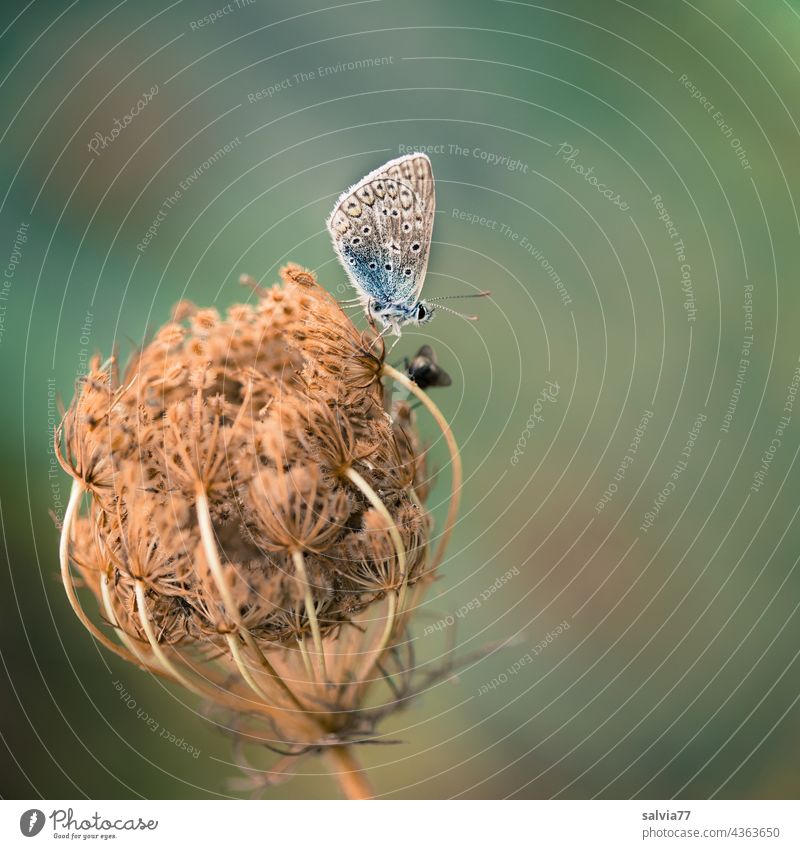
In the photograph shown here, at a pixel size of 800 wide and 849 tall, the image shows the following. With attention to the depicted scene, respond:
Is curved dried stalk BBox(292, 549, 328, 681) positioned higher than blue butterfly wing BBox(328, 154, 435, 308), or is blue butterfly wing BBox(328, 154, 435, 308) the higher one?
blue butterfly wing BBox(328, 154, 435, 308)

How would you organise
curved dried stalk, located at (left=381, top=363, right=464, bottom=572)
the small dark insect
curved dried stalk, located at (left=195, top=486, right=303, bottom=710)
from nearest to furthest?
1. curved dried stalk, located at (left=195, top=486, right=303, bottom=710)
2. curved dried stalk, located at (left=381, top=363, right=464, bottom=572)
3. the small dark insect

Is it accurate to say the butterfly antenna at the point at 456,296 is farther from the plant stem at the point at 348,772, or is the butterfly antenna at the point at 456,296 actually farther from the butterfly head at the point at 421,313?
the plant stem at the point at 348,772

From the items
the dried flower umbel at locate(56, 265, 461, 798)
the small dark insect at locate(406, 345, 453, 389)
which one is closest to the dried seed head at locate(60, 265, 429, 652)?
the dried flower umbel at locate(56, 265, 461, 798)

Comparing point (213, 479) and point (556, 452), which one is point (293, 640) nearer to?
point (213, 479)

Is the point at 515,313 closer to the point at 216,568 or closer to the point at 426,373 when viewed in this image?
the point at 426,373

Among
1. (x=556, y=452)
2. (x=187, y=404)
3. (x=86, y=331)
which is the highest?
(x=86, y=331)

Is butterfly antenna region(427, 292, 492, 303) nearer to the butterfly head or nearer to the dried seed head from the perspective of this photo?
the butterfly head

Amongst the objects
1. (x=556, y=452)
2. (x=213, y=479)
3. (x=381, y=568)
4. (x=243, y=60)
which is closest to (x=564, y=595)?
(x=556, y=452)
